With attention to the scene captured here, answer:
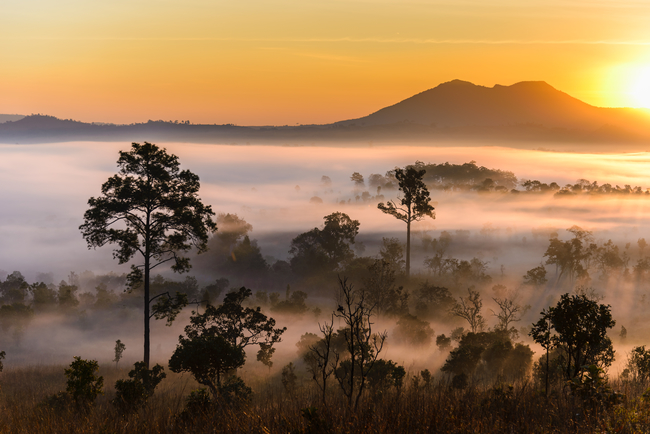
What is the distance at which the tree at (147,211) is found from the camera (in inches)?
1105

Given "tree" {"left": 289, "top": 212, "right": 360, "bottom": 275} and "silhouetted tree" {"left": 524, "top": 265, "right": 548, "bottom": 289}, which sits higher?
"tree" {"left": 289, "top": 212, "right": 360, "bottom": 275}

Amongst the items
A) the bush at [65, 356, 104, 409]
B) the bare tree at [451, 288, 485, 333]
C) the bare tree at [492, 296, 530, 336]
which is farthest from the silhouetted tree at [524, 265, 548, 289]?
the bush at [65, 356, 104, 409]

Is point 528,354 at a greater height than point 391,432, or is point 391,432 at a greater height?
point 391,432

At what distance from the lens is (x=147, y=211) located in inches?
1142

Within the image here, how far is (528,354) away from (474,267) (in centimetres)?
5658

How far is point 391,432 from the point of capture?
375 inches

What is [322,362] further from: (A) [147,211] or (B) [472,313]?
(B) [472,313]

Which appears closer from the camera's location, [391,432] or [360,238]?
[391,432]

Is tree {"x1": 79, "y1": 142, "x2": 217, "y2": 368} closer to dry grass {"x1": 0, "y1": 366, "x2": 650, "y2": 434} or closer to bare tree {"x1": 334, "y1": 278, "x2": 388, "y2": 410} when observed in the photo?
bare tree {"x1": 334, "y1": 278, "x2": 388, "y2": 410}

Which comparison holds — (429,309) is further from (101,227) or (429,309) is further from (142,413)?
(142,413)

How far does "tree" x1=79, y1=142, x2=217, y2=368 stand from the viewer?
92.1 feet

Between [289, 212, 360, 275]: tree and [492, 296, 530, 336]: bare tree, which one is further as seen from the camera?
[289, 212, 360, 275]: tree

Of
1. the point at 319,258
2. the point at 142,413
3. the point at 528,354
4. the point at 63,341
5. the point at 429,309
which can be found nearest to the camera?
the point at 142,413

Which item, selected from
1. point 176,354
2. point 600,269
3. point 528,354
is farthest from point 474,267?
point 176,354
